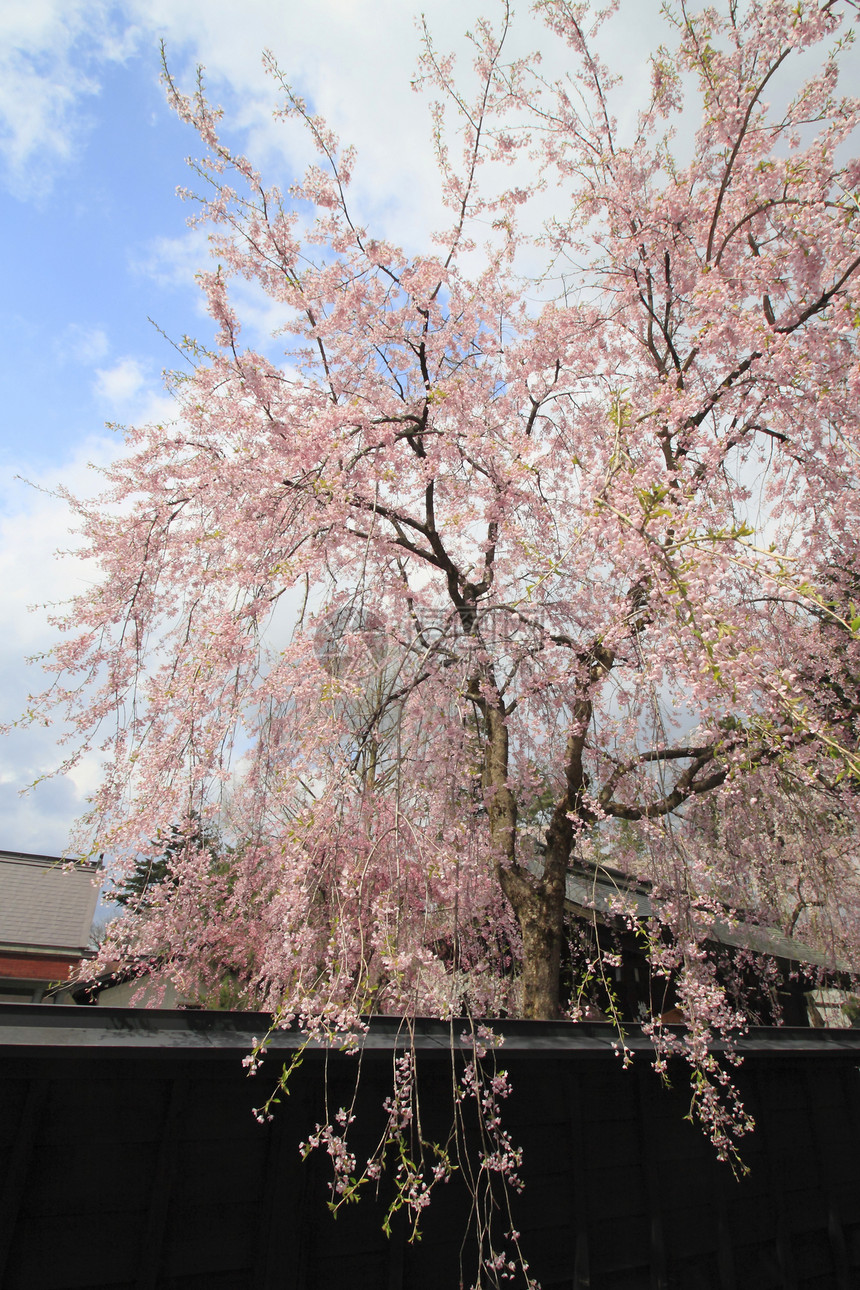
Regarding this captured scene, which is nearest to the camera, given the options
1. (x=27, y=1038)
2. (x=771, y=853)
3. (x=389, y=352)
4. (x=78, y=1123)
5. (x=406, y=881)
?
(x=27, y=1038)

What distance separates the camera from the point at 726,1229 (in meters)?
2.99

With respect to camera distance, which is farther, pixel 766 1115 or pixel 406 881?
pixel 406 881

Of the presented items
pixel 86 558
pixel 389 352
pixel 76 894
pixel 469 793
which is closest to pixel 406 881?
pixel 469 793

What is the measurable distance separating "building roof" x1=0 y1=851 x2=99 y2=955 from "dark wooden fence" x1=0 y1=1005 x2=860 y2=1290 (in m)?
10.0

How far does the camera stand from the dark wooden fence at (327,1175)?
5.75ft

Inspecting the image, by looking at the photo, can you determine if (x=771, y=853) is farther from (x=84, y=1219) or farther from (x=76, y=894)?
(x=76, y=894)

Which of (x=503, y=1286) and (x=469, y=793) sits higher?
(x=469, y=793)

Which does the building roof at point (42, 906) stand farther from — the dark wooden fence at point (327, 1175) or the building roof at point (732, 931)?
the dark wooden fence at point (327, 1175)

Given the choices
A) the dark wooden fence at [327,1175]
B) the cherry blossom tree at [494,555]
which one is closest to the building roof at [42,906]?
the cherry blossom tree at [494,555]

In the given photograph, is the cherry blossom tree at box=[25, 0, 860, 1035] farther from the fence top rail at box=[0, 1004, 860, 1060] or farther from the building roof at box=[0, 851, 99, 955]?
the building roof at box=[0, 851, 99, 955]

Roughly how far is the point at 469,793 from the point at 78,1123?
3.60m

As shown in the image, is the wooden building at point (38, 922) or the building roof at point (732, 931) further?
the wooden building at point (38, 922)

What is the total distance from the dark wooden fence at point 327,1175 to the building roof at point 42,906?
1002 cm

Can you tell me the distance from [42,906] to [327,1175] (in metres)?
12.2
